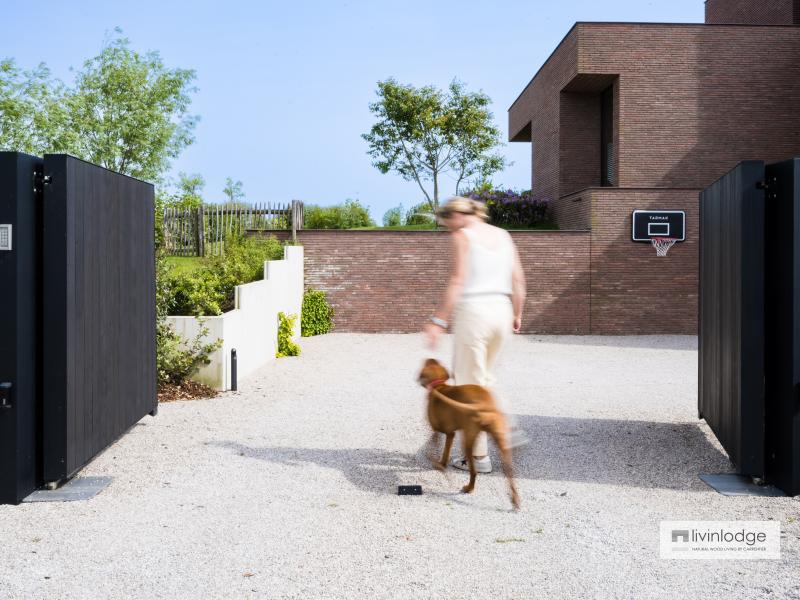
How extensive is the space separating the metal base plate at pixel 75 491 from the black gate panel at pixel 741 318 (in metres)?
4.47

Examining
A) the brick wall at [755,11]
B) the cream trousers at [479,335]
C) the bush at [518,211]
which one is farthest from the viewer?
the bush at [518,211]

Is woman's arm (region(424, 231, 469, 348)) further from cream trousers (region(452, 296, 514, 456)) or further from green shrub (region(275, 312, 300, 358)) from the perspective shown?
green shrub (region(275, 312, 300, 358))

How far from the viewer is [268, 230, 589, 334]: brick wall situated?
63.9 feet

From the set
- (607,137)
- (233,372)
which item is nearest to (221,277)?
(233,372)

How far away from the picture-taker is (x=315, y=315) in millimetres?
19047

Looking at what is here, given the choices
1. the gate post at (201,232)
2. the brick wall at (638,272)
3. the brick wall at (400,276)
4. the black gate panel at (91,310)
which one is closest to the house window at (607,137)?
the brick wall at (638,272)

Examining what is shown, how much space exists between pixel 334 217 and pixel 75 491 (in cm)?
2387

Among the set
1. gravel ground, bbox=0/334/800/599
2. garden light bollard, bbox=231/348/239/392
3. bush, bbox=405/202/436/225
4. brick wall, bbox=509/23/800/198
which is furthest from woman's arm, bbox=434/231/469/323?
bush, bbox=405/202/436/225

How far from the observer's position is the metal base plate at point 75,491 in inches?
208

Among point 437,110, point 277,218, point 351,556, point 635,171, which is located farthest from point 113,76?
point 351,556

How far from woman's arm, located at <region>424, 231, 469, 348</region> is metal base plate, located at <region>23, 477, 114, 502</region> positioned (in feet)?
8.43

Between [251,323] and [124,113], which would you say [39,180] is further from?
[124,113]

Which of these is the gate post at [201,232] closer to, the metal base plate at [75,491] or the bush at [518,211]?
the bush at [518,211]

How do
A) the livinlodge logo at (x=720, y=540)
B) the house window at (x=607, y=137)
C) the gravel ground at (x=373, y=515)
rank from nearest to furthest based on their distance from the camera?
the gravel ground at (x=373, y=515)
the livinlodge logo at (x=720, y=540)
the house window at (x=607, y=137)
